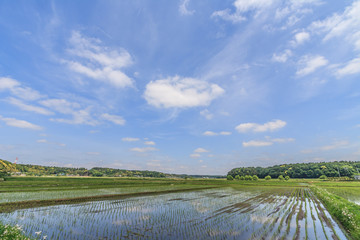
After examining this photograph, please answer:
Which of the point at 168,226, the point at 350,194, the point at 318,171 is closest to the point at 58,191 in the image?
the point at 168,226

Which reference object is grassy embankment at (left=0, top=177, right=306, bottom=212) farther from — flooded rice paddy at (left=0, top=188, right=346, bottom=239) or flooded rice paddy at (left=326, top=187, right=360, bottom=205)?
flooded rice paddy at (left=326, top=187, right=360, bottom=205)

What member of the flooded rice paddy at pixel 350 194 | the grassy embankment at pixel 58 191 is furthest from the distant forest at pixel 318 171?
the grassy embankment at pixel 58 191

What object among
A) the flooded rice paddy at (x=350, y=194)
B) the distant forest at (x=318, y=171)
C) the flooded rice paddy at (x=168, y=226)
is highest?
the distant forest at (x=318, y=171)

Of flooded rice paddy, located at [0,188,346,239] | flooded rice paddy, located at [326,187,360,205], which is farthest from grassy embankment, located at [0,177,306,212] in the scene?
flooded rice paddy, located at [326,187,360,205]

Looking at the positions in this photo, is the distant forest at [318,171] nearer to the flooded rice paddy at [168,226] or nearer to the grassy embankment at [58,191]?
the grassy embankment at [58,191]

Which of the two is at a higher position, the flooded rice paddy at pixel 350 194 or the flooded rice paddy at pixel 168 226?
the flooded rice paddy at pixel 350 194

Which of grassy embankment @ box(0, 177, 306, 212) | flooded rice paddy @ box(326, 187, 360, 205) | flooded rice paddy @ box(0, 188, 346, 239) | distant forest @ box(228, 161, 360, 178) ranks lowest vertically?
grassy embankment @ box(0, 177, 306, 212)

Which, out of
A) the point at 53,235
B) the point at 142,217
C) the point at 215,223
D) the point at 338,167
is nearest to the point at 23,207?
the point at 53,235

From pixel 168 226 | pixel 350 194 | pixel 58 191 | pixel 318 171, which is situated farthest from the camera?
pixel 318 171

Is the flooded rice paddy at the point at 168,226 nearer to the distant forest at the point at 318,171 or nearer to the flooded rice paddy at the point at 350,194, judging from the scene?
the flooded rice paddy at the point at 350,194

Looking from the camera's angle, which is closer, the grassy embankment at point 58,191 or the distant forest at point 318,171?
the grassy embankment at point 58,191

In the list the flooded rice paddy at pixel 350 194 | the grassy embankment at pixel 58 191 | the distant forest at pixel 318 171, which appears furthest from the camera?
the distant forest at pixel 318 171

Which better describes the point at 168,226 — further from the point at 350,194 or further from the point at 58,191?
the point at 350,194

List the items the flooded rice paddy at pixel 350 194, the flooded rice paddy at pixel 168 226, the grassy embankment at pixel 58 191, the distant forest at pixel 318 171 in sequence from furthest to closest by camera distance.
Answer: the distant forest at pixel 318 171
the flooded rice paddy at pixel 350 194
the grassy embankment at pixel 58 191
the flooded rice paddy at pixel 168 226
